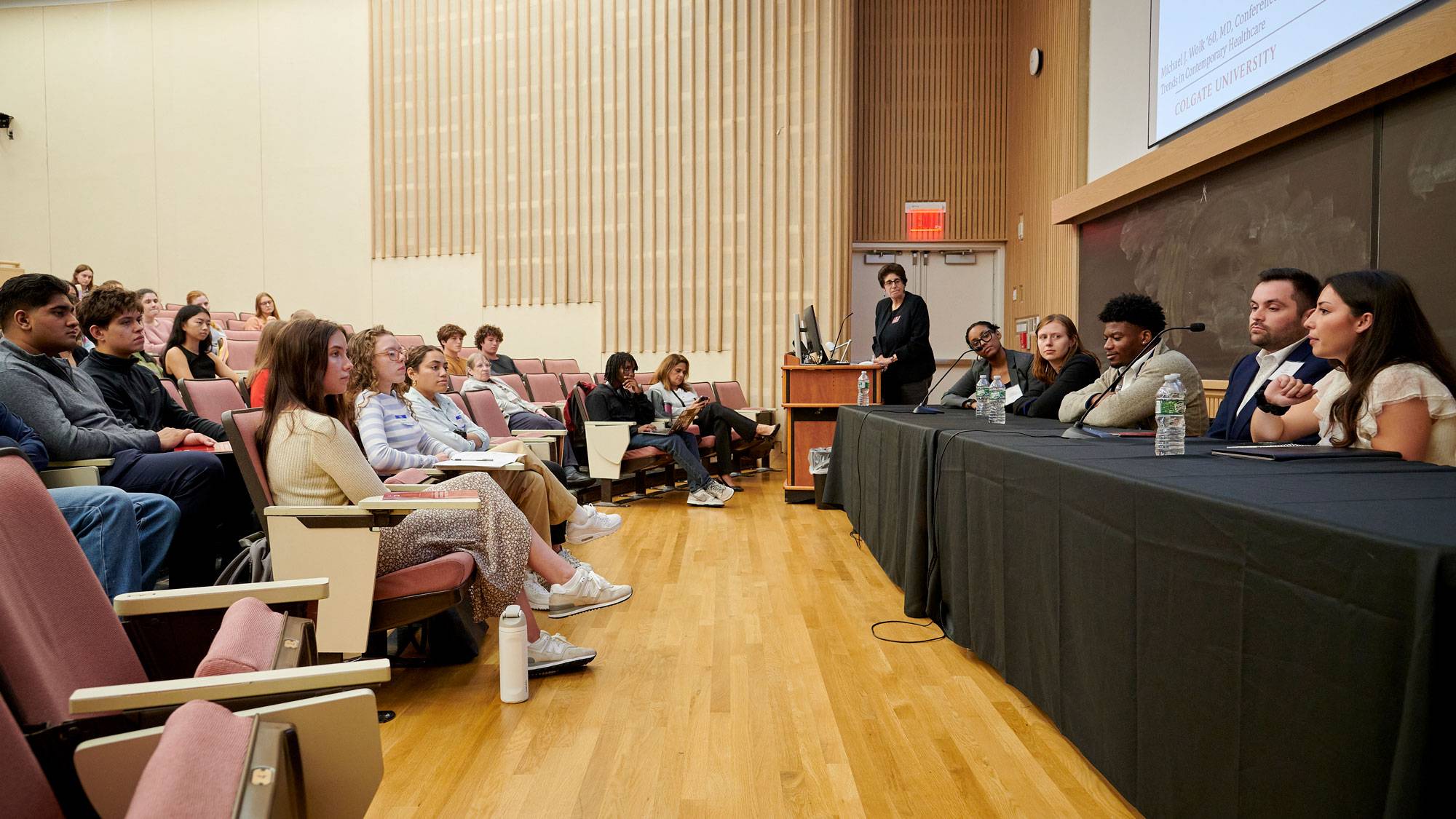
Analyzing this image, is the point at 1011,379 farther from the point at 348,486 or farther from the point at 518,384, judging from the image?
the point at 348,486

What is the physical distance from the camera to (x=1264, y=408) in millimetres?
2312

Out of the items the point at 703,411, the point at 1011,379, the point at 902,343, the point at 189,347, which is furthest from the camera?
the point at 703,411

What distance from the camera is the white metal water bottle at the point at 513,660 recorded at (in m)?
2.23

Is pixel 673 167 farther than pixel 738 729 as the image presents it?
Yes

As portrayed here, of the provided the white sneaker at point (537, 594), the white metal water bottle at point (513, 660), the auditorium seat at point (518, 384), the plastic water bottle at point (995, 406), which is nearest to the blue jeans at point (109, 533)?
the white metal water bottle at point (513, 660)

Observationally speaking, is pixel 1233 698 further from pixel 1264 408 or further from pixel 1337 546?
pixel 1264 408

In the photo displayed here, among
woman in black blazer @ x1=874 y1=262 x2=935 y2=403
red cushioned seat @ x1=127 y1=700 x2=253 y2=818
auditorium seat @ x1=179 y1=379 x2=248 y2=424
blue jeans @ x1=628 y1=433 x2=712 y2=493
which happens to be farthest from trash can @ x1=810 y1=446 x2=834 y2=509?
red cushioned seat @ x1=127 y1=700 x2=253 y2=818

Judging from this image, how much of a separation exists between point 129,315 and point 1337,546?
361 centimetres

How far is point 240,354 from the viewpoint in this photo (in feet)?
21.5

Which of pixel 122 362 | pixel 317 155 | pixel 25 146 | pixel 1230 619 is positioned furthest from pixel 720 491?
pixel 25 146

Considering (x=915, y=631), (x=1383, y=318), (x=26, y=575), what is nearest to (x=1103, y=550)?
(x=1383, y=318)

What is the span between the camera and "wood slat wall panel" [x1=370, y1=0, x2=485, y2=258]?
861cm

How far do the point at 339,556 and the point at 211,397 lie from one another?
1.62 metres

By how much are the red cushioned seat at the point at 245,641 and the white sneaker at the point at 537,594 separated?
5.62 ft
